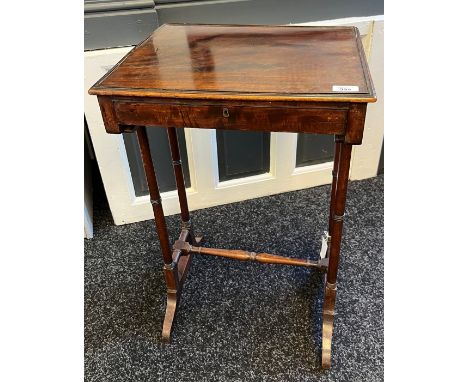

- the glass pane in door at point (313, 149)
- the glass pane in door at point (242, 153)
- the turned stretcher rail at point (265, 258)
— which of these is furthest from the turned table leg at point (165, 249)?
the glass pane in door at point (313, 149)

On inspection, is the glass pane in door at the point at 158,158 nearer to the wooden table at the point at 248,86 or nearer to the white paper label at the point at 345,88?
the wooden table at the point at 248,86

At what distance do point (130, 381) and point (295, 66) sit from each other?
1092 mm

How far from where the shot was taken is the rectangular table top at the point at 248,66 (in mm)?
935

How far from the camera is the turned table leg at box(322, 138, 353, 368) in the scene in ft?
3.51

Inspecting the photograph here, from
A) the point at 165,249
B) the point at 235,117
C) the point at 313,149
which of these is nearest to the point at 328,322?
the point at 165,249

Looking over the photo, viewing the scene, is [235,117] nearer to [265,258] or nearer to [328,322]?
[265,258]

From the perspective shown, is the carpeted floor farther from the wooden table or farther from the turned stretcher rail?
the wooden table

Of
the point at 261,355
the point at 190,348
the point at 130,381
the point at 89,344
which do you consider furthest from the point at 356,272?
the point at 89,344

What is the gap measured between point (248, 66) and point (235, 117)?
17 cm

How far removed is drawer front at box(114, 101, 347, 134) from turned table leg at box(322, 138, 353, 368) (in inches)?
4.2

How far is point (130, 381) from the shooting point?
1.31 m

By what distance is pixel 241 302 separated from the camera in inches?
60.7

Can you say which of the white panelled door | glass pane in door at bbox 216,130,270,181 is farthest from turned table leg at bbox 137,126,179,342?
glass pane in door at bbox 216,130,270,181

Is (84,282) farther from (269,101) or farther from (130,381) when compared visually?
(269,101)
